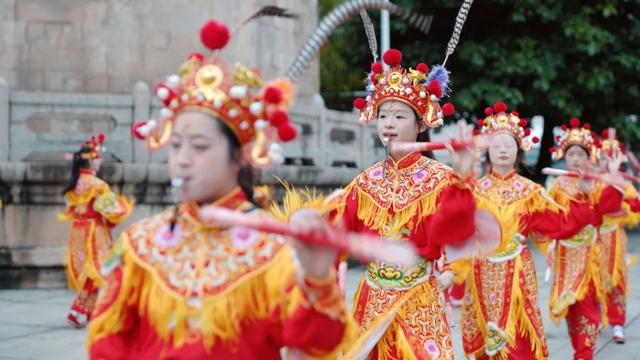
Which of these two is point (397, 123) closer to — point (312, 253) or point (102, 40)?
point (312, 253)

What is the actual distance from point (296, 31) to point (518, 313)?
9867 mm

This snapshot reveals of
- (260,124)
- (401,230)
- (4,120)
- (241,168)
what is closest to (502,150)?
(401,230)

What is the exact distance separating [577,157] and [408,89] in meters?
4.26

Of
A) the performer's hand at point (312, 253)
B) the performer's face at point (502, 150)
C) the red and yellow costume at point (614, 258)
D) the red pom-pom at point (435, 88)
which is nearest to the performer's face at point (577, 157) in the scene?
the red and yellow costume at point (614, 258)

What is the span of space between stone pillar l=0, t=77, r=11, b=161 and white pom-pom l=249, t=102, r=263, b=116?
938cm

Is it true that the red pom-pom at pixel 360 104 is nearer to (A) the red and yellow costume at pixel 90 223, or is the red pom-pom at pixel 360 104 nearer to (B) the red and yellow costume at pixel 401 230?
(B) the red and yellow costume at pixel 401 230

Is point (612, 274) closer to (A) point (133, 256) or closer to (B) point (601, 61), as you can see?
(A) point (133, 256)

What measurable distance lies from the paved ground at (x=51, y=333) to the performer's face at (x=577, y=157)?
1.67 m

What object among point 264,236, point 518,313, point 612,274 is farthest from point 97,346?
point 612,274

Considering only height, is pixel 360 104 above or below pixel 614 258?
above

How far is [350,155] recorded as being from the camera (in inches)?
592

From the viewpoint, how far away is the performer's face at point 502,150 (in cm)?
712

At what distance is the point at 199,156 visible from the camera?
10.2 feet

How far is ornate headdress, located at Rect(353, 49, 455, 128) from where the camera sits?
529cm
